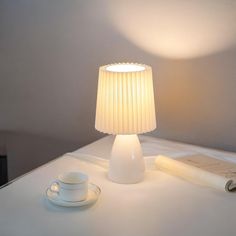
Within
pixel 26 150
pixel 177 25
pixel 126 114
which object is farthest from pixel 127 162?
A: pixel 26 150

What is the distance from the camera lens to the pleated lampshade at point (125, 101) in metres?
1.20

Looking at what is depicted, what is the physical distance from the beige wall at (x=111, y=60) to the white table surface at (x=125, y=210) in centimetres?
34

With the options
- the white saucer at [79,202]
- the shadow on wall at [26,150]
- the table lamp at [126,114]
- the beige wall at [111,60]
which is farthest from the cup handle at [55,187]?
the shadow on wall at [26,150]

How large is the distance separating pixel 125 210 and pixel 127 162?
19cm

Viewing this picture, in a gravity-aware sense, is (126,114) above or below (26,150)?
above

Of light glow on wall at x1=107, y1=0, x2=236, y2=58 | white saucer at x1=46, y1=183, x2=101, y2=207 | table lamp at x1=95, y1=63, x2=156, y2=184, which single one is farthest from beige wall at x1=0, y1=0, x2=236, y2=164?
white saucer at x1=46, y1=183, x2=101, y2=207

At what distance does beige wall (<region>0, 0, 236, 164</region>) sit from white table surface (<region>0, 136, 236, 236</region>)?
0.34 meters

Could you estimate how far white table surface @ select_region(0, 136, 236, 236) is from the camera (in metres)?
0.98

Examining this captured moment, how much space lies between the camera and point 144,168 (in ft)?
4.16

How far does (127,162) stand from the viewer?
4.06ft

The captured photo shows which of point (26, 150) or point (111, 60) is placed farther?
point (26, 150)

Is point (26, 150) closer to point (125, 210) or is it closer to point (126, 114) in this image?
point (126, 114)

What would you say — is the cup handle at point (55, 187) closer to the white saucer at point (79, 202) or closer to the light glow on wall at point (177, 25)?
the white saucer at point (79, 202)

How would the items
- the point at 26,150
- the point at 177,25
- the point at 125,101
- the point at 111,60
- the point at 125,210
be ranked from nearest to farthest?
the point at 125,210, the point at 125,101, the point at 177,25, the point at 111,60, the point at 26,150
